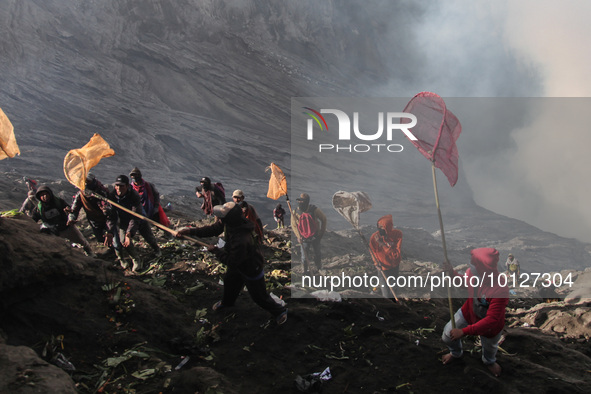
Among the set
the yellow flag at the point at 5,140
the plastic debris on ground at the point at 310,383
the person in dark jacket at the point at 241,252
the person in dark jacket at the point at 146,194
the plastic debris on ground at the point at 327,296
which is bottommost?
the plastic debris on ground at the point at 310,383

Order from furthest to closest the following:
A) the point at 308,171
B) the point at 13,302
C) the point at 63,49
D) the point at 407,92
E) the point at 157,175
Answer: the point at 407,92
the point at 308,171
the point at 63,49
the point at 157,175
the point at 13,302

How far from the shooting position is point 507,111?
5934 cm

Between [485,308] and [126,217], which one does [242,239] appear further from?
[126,217]

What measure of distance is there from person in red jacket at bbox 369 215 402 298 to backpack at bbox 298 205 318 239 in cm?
205

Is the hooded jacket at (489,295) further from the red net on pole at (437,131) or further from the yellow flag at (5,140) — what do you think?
the yellow flag at (5,140)

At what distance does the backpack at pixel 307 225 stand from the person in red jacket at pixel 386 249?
2049mm

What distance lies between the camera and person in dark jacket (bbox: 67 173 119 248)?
590 cm

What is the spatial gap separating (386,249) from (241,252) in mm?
3719

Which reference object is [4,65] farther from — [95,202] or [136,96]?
[95,202]

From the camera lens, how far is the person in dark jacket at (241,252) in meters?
4.19

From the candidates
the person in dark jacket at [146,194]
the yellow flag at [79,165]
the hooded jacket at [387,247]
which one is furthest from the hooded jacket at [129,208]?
the hooded jacket at [387,247]

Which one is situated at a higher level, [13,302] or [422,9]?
[422,9]

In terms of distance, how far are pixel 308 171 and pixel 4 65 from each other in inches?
933

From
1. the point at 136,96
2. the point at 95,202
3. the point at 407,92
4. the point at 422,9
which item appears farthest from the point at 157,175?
the point at 422,9
